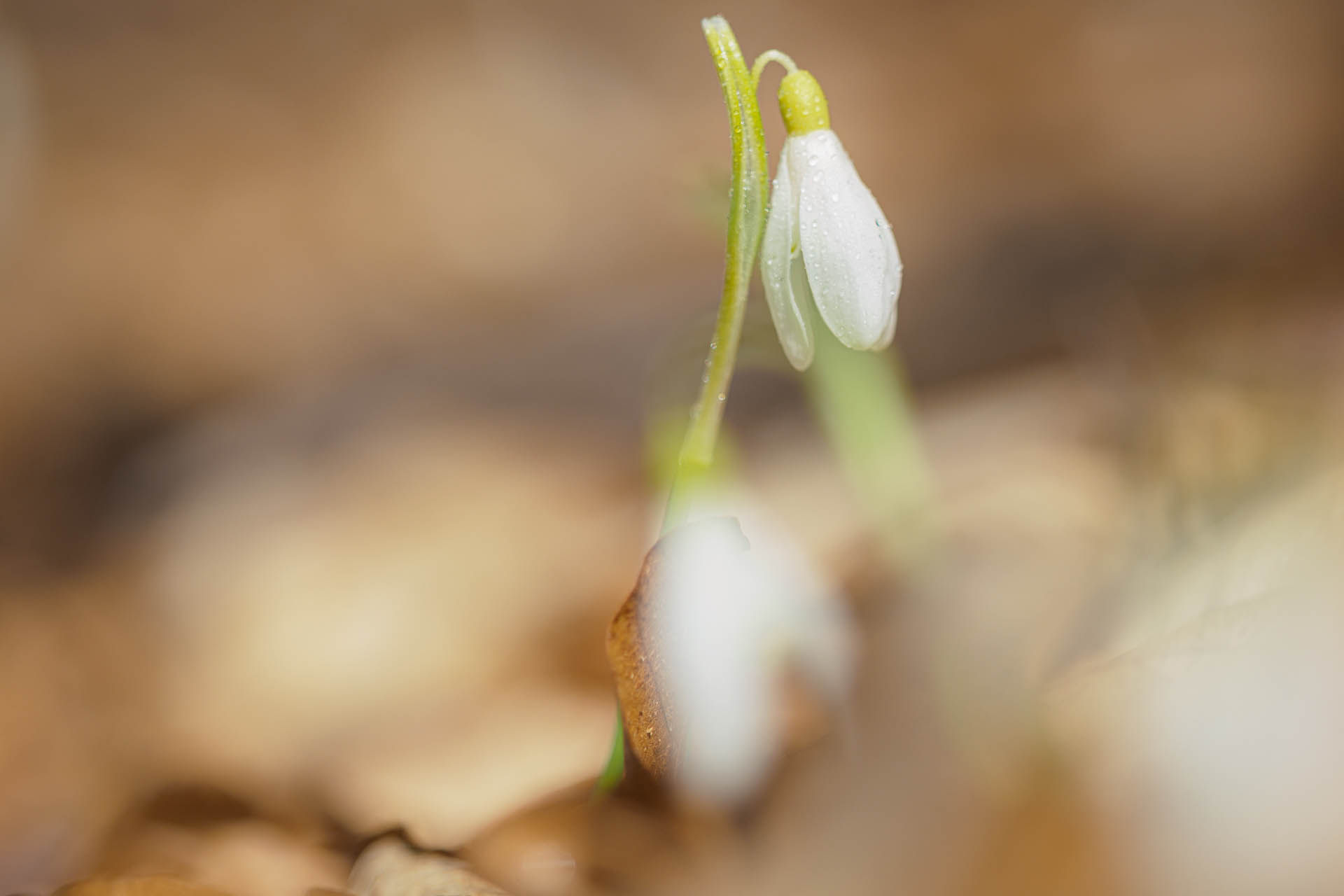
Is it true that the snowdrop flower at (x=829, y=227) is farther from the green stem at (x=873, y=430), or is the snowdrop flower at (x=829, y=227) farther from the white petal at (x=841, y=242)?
the green stem at (x=873, y=430)

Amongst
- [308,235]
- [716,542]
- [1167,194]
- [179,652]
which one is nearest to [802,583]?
[716,542]

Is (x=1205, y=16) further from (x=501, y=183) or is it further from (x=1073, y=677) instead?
(x=1073, y=677)

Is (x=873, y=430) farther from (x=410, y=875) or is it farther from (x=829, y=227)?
(x=410, y=875)

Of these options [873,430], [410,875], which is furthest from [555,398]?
[410,875]

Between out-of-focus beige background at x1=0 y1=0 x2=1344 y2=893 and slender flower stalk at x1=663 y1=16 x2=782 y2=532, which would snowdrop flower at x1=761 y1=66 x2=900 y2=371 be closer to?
slender flower stalk at x1=663 y1=16 x2=782 y2=532

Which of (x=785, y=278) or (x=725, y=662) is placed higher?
(x=785, y=278)
